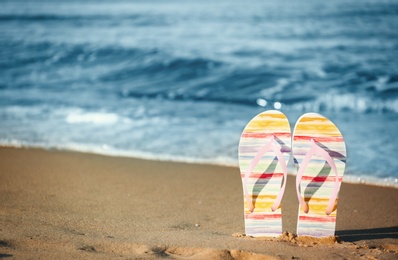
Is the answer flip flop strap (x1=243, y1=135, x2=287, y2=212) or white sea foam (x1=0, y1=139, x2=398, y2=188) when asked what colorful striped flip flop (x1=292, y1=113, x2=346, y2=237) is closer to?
flip flop strap (x1=243, y1=135, x2=287, y2=212)

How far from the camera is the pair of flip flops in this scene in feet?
10.3

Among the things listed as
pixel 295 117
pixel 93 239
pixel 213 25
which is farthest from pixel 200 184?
pixel 213 25

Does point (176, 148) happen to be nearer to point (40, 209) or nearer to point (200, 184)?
point (200, 184)

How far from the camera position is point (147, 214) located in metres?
3.70

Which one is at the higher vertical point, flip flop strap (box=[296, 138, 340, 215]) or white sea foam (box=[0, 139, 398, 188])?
flip flop strap (box=[296, 138, 340, 215])

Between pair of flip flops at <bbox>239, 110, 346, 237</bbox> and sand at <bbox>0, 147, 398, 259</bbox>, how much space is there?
112 millimetres

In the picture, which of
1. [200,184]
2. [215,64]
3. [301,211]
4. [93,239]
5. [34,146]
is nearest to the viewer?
[93,239]

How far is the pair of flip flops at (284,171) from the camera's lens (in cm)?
315

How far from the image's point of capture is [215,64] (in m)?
11.8

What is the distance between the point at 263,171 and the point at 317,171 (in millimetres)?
321

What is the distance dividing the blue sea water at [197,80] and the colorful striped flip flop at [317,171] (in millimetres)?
1950

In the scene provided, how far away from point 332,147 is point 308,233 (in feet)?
1.77

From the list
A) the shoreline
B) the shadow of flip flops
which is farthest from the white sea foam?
the shadow of flip flops

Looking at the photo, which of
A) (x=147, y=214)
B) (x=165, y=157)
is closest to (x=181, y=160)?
(x=165, y=157)
